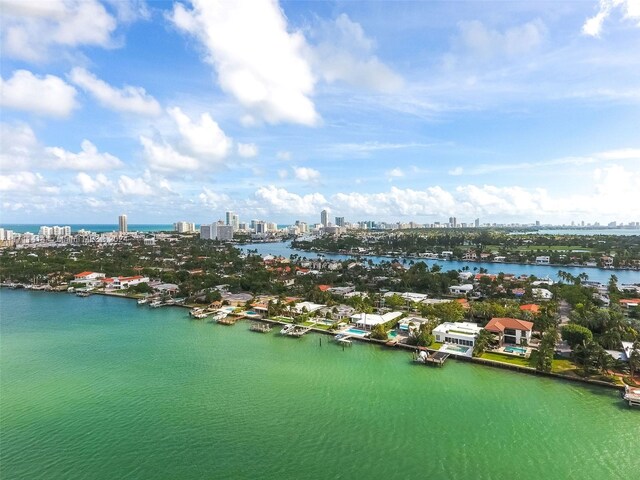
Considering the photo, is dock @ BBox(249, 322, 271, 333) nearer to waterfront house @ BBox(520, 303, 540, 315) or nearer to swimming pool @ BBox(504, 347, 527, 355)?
swimming pool @ BBox(504, 347, 527, 355)

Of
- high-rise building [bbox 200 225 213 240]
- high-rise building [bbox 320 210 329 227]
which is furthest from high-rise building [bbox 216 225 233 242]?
high-rise building [bbox 320 210 329 227]

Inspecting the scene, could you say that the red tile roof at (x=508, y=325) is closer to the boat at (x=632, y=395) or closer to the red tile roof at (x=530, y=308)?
the red tile roof at (x=530, y=308)

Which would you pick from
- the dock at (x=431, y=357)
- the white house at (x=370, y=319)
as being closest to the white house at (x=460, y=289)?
the white house at (x=370, y=319)

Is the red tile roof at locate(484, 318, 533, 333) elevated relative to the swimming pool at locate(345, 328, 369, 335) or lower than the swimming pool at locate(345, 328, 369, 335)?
elevated

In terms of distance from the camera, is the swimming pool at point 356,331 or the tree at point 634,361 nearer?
the tree at point 634,361

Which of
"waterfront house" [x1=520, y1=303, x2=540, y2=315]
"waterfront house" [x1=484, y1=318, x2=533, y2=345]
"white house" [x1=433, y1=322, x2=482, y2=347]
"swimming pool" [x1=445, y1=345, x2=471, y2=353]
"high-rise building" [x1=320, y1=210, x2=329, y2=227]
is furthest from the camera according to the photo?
"high-rise building" [x1=320, y1=210, x2=329, y2=227]

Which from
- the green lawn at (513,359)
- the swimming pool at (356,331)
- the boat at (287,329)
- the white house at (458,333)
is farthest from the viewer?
the boat at (287,329)
